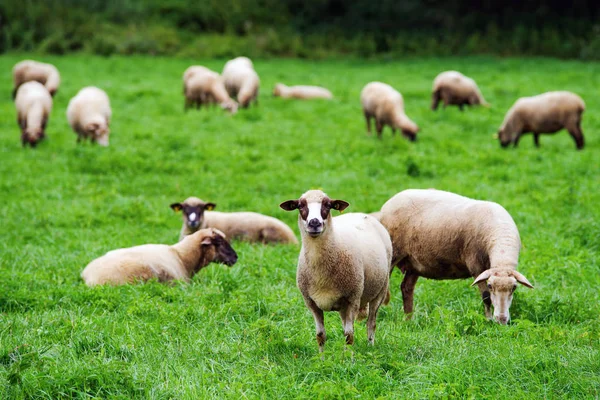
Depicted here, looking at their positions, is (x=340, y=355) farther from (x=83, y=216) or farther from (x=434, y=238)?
(x=83, y=216)

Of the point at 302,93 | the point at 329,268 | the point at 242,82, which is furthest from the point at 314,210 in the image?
the point at 302,93

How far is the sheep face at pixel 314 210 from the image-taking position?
17.8 ft

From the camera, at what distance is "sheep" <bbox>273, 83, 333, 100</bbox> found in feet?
70.2

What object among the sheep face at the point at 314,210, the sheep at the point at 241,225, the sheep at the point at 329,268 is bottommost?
the sheep at the point at 241,225

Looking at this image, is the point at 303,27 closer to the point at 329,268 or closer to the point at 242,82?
the point at 242,82

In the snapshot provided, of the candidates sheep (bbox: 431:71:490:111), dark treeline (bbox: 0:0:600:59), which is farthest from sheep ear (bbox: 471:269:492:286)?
dark treeline (bbox: 0:0:600:59)

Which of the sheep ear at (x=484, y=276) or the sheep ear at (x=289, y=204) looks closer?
the sheep ear at (x=289, y=204)

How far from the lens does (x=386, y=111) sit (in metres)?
16.3

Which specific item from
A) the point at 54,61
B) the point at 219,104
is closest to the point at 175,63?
the point at 54,61

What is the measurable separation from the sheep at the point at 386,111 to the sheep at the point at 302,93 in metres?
4.27

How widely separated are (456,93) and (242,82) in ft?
19.0

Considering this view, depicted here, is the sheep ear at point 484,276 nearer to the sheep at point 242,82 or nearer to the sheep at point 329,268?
the sheep at point 329,268

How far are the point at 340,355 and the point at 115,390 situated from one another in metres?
1.58

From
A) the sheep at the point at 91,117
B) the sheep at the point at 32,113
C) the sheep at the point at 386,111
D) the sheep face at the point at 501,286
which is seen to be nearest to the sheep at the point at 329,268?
the sheep face at the point at 501,286
